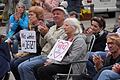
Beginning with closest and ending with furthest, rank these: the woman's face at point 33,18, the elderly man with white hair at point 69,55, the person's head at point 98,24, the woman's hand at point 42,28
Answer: the elderly man with white hair at point 69,55
the woman's hand at point 42,28
the person's head at point 98,24
the woman's face at point 33,18

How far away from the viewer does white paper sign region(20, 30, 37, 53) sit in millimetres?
8039

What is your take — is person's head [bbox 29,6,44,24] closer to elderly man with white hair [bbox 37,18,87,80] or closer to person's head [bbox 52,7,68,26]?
person's head [bbox 52,7,68,26]

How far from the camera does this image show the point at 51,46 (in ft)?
25.3

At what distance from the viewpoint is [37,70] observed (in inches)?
297

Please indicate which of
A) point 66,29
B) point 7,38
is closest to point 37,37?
point 66,29

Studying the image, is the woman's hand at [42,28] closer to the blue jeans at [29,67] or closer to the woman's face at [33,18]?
the woman's face at [33,18]

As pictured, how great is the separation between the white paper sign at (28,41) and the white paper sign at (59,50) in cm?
60

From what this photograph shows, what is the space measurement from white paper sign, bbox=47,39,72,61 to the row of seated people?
66mm

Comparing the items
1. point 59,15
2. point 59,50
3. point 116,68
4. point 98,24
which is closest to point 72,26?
point 59,50

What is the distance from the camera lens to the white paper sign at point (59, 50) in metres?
7.24

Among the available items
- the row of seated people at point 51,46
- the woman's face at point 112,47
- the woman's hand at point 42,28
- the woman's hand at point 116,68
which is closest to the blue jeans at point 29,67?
the row of seated people at point 51,46

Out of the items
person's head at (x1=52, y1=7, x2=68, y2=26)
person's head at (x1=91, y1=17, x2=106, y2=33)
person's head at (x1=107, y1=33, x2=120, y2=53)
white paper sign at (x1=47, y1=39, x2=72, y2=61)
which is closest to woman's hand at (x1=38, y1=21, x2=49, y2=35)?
person's head at (x1=52, y1=7, x2=68, y2=26)

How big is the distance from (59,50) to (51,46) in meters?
0.38

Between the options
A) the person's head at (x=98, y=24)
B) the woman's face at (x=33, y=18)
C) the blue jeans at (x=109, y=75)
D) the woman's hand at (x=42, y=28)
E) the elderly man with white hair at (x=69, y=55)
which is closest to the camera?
the blue jeans at (x=109, y=75)
